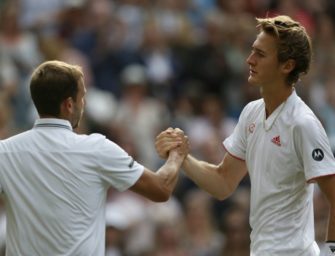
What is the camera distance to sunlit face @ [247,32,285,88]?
7609 mm

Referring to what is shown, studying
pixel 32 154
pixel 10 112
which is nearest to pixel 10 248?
pixel 32 154

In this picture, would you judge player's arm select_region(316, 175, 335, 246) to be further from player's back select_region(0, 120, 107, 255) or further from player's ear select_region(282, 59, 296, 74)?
player's back select_region(0, 120, 107, 255)

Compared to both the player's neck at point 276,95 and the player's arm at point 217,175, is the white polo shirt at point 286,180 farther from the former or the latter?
the player's arm at point 217,175

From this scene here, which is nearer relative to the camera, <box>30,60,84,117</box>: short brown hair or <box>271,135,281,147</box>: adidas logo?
<box>30,60,84,117</box>: short brown hair

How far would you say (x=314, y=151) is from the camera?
24.0ft

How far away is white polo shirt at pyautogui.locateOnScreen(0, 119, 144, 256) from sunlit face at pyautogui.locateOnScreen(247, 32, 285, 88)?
0.98m

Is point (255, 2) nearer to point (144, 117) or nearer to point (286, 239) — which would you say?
point (144, 117)

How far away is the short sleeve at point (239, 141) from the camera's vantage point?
8008 millimetres

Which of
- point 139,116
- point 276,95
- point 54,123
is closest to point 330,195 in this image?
point 276,95

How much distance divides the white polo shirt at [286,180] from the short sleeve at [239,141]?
11.1 inches

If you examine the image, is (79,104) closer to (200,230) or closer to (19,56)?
(200,230)

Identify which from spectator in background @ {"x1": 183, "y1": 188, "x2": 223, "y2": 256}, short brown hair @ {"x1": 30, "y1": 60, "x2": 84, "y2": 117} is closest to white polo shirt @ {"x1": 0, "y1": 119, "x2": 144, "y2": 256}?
short brown hair @ {"x1": 30, "y1": 60, "x2": 84, "y2": 117}

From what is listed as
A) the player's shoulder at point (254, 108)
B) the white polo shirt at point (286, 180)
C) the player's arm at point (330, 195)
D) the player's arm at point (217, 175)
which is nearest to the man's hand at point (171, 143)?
the player's arm at point (217, 175)

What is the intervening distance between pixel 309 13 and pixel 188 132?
351 cm
